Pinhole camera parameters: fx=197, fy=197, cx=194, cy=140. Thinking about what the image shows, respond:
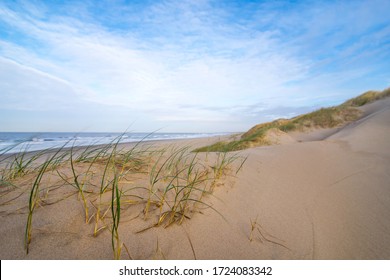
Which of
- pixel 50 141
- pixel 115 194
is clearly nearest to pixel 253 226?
pixel 115 194

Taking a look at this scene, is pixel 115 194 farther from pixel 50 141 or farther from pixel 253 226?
pixel 50 141

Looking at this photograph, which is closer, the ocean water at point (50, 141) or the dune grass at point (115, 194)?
the dune grass at point (115, 194)

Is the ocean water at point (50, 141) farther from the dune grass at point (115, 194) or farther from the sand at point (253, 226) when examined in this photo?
the sand at point (253, 226)

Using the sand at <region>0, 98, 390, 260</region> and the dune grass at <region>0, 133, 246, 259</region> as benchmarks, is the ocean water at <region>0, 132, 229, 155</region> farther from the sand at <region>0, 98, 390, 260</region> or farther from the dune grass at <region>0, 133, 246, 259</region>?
the sand at <region>0, 98, 390, 260</region>

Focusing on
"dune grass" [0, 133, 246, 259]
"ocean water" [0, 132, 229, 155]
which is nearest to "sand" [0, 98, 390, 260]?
"dune grass" [0, 133, 246, 259]

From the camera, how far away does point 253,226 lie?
1.28 meters

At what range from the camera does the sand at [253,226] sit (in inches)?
41.0

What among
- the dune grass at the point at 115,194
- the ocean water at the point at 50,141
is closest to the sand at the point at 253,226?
the dune grass at the point at 115,194

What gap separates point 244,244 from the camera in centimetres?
118

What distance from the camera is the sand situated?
1.04m

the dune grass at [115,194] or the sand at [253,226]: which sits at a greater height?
the dune grass at [115,194]

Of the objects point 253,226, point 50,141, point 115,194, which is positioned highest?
point 50,141
